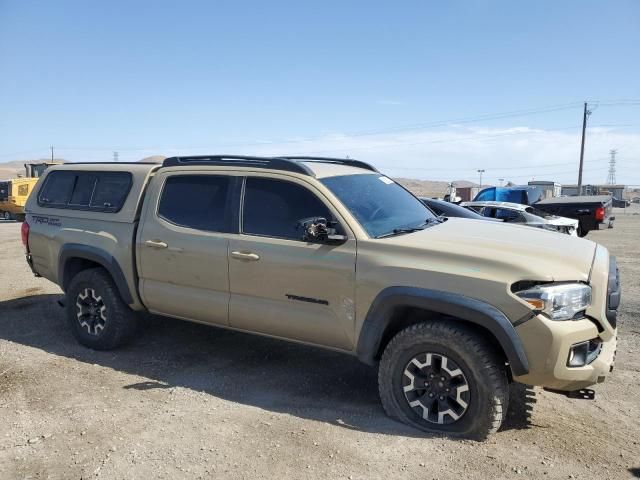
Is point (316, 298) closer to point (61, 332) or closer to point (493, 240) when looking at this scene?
point (493, 240)

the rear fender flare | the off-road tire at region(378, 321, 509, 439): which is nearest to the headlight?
the off-road tire at region(378, 321, 509, 439)

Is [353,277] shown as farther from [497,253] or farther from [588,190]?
[588,190]

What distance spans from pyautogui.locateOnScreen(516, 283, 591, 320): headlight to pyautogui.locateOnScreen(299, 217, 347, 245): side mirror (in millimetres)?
1322

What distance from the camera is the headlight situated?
10.6 ft

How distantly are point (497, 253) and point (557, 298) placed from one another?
470 millimetres

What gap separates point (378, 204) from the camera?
4348 millimetres

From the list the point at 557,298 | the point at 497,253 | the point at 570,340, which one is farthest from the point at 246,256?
the point at 570,340

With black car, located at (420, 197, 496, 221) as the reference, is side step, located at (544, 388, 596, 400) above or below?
below

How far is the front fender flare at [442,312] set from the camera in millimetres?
3270

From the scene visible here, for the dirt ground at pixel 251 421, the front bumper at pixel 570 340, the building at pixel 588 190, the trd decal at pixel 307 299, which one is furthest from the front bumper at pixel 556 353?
the building at pixel 588 190

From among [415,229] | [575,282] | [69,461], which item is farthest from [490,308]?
[69,461]

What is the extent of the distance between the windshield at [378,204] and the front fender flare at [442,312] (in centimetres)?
56

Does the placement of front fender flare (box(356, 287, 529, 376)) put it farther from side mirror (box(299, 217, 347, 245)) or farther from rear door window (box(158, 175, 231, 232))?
rear door window (box(158, 175, 231, 232))

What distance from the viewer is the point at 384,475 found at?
3.12 meters
